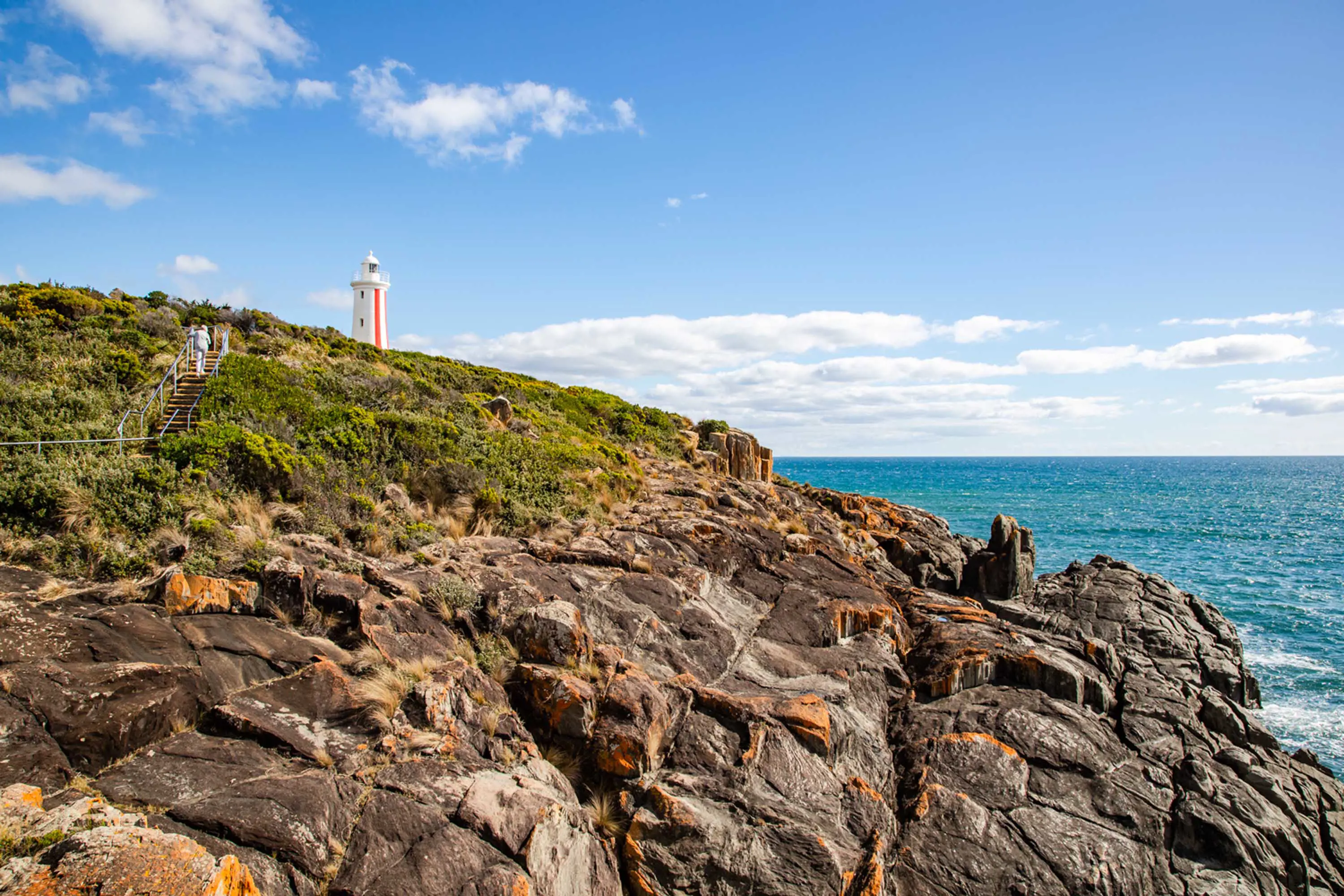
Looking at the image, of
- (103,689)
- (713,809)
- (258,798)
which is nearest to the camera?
(258,798)

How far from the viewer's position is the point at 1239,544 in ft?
155

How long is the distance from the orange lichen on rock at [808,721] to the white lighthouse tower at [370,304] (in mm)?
40994

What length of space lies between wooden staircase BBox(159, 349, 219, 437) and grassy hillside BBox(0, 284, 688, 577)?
1.99 feet

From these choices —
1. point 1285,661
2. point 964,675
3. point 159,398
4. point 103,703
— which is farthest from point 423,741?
point 1285,661

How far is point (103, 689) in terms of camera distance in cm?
705

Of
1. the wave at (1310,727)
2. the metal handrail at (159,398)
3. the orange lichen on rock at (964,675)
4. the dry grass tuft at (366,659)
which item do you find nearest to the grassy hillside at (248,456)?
the metal handrail at (159,398)

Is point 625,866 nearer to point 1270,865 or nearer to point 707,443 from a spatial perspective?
point 1270,865

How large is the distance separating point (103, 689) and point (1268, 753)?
19014mm

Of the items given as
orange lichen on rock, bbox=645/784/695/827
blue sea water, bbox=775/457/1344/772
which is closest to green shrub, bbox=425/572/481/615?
orange lichen on rock, bbox=645/784/695/827

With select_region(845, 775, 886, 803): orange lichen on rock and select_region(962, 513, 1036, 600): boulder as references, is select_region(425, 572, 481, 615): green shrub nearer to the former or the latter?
select_region(845, 775, 886, 803): orange lichen on rock

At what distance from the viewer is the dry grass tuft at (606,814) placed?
8.16 metres

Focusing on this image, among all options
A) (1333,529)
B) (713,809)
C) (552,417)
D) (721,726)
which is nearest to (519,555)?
(721,726)

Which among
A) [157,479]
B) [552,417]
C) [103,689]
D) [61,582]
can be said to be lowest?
[103,689]

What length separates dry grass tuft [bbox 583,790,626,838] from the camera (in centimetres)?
816
